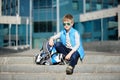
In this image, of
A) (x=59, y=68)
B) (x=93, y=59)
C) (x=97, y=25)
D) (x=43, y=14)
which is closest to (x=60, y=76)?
(x=59, y=68)

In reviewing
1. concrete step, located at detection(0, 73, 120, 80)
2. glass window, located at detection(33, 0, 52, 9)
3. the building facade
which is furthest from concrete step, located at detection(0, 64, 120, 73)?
glass window, located at detection(33, 0, 52, 9)

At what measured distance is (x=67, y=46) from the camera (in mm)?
6859

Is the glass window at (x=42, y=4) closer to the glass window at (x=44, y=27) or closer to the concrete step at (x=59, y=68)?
the glass window at (x=44, y=27)

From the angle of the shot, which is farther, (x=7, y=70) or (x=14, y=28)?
(x=14, y=28)

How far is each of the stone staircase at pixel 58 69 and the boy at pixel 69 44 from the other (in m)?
0.30

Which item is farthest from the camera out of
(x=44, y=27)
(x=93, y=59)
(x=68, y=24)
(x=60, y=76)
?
(x=44, y=27)

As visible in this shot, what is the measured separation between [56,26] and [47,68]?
49.0 m

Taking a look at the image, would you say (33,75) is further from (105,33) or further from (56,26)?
(56,26)

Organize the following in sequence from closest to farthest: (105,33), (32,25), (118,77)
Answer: (118,77) → (105,33) → (32,25)

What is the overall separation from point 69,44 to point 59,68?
542 millimetres

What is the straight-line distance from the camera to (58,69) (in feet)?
22.3

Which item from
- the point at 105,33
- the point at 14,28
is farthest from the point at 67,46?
the point at 14,28

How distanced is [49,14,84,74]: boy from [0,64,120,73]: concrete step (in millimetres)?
311

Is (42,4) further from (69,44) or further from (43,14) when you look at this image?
(69,44)
